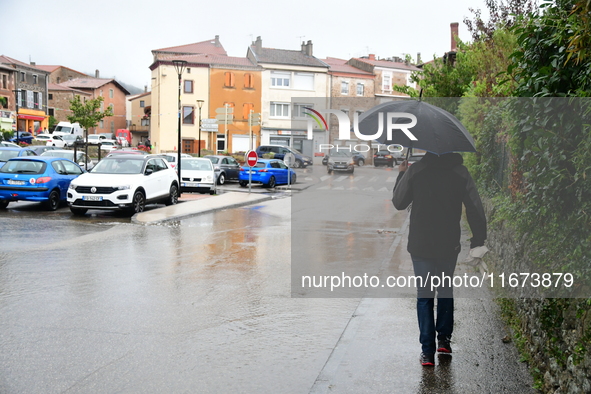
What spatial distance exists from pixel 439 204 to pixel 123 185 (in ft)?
Result: 44.3

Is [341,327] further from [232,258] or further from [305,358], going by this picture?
[232,258]

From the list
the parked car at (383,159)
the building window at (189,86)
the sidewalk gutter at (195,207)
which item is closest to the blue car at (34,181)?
the sidewalk gutter at (195,207)

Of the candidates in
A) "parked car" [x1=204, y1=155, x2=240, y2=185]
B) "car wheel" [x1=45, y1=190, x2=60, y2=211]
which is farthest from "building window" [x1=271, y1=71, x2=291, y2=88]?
"car wheel" [x1=45, y1=190, x2=60, y2=211]

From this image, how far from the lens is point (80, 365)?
5.18 m

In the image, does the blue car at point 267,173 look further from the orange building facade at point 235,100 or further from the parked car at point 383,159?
the orange building facade at point 235,100

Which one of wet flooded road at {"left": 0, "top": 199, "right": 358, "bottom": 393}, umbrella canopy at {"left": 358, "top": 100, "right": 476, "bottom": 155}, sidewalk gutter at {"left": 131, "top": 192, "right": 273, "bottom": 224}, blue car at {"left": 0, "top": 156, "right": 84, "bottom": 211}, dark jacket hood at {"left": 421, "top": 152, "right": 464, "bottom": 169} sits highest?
umbrella canopy at {"left": 358, "top": 100, "right": 476, "bottom": 155}

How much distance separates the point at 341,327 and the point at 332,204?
52.5 ft

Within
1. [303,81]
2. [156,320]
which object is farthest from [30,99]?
[156,320]

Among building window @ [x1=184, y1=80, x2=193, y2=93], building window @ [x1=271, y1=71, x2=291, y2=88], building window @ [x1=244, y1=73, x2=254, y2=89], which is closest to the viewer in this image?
building window @ [x1=184, y1=80, x2=193, y2=93]

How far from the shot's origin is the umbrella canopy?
17.1 feet

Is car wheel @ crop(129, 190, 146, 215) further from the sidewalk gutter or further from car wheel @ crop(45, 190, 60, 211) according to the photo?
car wheel @ crop(45, 190, 60, 211)

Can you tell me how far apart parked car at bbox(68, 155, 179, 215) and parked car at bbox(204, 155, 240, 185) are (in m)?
13.3

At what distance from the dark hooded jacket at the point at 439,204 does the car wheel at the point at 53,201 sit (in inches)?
589

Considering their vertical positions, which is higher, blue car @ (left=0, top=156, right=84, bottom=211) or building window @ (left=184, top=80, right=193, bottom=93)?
building window @ (left=184, top=80, right=193, bottom=93)
